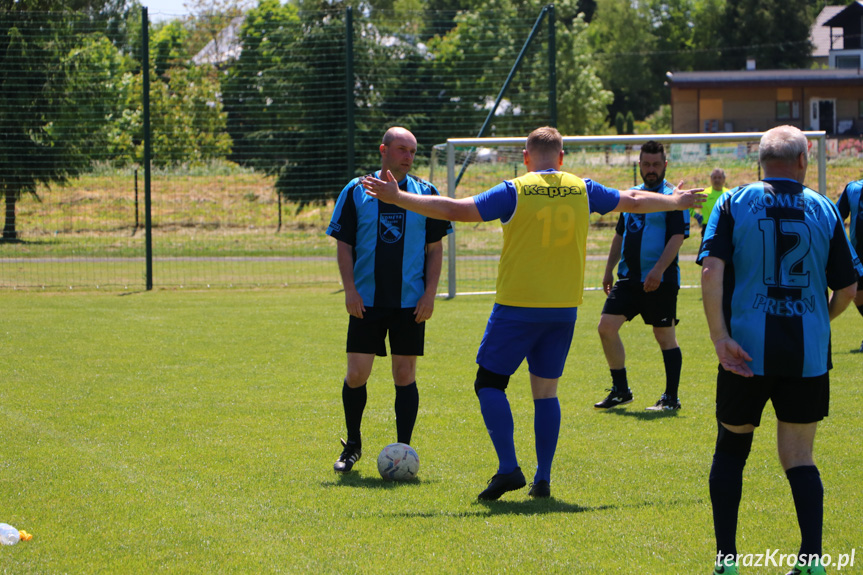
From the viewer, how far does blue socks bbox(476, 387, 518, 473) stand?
4.89 m

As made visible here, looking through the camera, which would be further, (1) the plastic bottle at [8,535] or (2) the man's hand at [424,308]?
(2) the man's hand at [424,308]

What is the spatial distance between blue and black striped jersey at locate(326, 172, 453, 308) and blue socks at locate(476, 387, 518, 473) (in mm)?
969

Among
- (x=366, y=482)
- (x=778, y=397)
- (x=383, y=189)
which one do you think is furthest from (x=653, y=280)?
→ (x=778, y=397)

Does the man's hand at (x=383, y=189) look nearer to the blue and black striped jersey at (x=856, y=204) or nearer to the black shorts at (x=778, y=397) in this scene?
the black shorts at (x=778, y=397)

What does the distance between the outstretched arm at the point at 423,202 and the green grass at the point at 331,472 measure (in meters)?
1.57

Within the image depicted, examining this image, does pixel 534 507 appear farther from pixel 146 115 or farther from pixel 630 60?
pixel 630 60

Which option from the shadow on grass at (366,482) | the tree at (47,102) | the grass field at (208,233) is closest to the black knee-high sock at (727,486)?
the shadow on grass at (366,482)

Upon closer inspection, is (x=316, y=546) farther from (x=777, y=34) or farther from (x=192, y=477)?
(x=777, y=34)

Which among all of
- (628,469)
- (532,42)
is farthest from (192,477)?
(532,42)

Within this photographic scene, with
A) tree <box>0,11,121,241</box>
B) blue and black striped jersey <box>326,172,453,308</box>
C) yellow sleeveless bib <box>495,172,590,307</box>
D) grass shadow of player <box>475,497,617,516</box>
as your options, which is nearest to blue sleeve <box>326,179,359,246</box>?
blue and black striped jersey <box>326,172,453,308</box>

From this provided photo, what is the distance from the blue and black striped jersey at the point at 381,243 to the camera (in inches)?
223

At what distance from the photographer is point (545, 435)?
502 cm

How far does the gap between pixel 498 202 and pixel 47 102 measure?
15.4 meters

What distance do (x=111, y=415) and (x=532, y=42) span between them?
12903 mm
